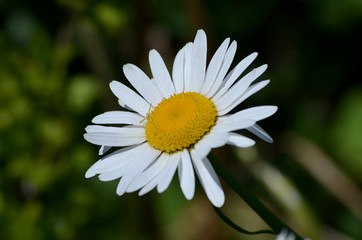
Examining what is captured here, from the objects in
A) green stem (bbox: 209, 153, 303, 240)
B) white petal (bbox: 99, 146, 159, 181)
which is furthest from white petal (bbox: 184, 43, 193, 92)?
green stem (bbox: 209, 153, 303, 240)

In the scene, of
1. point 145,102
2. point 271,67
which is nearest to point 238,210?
point 271,67

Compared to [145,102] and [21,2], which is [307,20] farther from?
[145,102]

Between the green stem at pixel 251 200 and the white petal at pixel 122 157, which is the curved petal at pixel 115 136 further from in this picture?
the green stem at pixel 251 200

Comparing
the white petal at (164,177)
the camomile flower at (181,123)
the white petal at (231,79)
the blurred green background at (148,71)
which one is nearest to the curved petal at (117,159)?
the camomile flower at (181,123)

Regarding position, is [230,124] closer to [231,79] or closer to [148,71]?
[231,79]

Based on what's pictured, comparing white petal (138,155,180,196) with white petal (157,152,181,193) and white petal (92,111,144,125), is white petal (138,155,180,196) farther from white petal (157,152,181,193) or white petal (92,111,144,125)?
white petal (92,111,144,125)

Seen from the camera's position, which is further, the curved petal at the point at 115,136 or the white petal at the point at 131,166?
the curved petal at the point at 115,136
